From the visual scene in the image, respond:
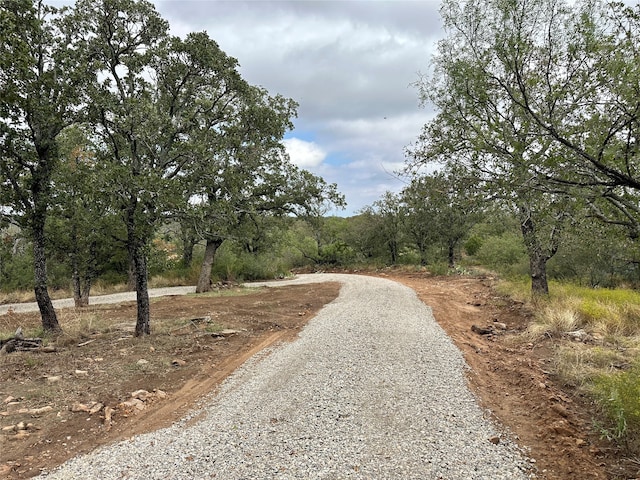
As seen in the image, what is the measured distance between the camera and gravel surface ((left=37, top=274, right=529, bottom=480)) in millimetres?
3547

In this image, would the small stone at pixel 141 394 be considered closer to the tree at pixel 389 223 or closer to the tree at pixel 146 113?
the tree at pixel 146 113

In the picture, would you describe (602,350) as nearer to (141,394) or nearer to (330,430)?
(330,430)

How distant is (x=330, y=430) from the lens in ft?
14.0

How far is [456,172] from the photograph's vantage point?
17.6 feet

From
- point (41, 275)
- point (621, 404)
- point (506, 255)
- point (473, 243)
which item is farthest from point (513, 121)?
point (473, 243)

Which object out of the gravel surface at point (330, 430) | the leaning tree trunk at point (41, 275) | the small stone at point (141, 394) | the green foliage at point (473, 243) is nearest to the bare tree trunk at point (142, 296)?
the leaning tree trunk at point (41, 275)

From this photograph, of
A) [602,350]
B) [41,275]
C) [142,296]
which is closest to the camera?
[602,350]

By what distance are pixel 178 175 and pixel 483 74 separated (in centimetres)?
646

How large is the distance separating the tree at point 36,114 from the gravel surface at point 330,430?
18.2 feet

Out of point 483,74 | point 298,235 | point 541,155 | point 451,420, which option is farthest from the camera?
point 298,235

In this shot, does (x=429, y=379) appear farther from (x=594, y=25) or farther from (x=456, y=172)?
(x=594, y=25)

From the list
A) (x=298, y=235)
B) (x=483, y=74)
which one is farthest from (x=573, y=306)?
(x=298, y=235)

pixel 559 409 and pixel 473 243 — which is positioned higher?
pixel 473 243

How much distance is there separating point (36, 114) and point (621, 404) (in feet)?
33.4
